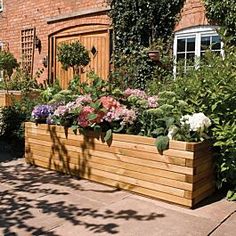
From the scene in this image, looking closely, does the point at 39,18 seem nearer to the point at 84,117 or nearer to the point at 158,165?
the point at 84,117

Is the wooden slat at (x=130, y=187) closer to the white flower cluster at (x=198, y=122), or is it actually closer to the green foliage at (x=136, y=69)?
the white flower cluster at (x=198, y=122)

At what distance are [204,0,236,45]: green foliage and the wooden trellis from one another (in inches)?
266

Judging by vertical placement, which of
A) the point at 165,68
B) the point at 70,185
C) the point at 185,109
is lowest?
the point at 70,185

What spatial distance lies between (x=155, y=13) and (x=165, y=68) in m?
1.45

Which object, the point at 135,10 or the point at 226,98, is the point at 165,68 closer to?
the point at 135,10

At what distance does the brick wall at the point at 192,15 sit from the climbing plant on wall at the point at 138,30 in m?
0.19

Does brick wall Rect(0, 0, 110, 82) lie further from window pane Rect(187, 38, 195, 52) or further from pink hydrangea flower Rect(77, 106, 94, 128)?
pink hydrangea flower Rect(77, 106, 94, 128)

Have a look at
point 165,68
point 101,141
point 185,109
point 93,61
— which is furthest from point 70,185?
point 93,61

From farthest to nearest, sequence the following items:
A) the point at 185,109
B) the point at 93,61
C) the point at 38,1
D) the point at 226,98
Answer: the point at 38,1, the point at 93,61, the point at 185,109, the point at 226,98

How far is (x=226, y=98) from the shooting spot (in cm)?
407

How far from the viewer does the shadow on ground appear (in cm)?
341

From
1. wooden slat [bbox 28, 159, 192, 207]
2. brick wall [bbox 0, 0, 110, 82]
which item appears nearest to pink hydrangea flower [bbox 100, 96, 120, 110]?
wooden slat [bbox 28, 159, 192, 207]

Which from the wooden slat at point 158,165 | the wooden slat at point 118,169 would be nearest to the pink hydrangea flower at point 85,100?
the wooden slat at point 118,169

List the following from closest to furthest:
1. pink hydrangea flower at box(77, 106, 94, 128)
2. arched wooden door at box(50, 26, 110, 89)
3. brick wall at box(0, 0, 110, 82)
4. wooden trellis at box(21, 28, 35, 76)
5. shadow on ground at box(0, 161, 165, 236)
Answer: shadow on ground at box(0, 161, 165, 236) < pink hydrangea flower at box(77, 106, 94, 128) < arched wooden door at box(50, 26, 110, 89) < brick wall at box(0, 0, 110, 82) < wooden trellis at box(21, 28, 35, 76)
